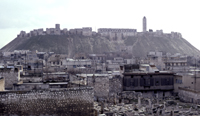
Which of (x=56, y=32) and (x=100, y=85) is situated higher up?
(x=56, y=32)

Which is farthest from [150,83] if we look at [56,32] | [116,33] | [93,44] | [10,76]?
[116,33]

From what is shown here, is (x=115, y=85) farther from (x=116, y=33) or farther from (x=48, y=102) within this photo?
(x=116, y=33)

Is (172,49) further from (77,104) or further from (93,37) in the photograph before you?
(77,104)

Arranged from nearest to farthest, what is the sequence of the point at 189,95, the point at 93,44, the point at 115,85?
the point at 189,95, the point at 115,85, the point at 93,44

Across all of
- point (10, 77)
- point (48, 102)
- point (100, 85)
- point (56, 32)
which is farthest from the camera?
point (56, 32)

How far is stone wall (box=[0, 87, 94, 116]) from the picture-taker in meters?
12.6

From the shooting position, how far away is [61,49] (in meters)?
88.6

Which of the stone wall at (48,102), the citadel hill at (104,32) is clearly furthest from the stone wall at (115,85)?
the citadel hill at (104,32)

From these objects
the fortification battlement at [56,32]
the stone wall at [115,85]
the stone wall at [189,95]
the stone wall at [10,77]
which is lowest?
the stone wall at [189,95]

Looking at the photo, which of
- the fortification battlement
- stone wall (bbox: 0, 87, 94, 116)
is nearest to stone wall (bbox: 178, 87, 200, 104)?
stone wall (bbox: 0, 87, 94, 116)

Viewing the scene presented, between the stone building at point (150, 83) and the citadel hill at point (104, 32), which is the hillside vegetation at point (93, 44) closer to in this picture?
the citadel hill at point (104, 32)

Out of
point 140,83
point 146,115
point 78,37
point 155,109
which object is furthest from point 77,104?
point 78,37

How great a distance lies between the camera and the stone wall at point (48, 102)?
12617 millimetres

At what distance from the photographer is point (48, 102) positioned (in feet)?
42.7
